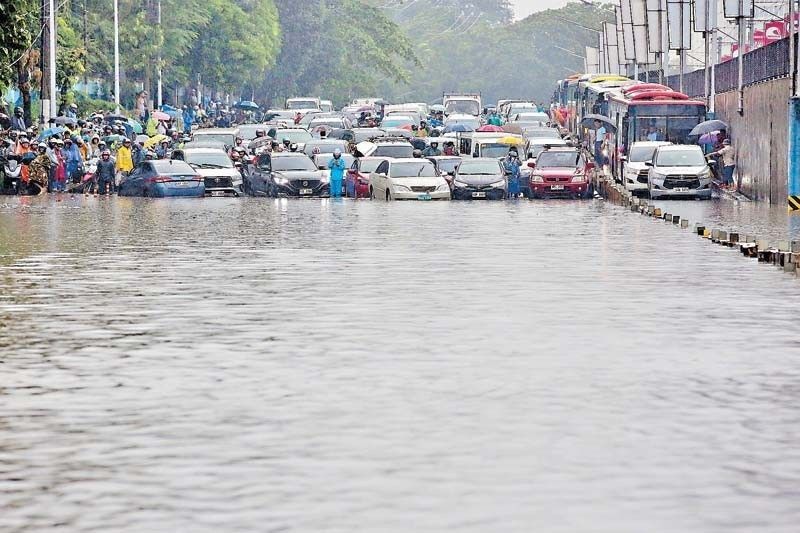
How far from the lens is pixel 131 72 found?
112 meters

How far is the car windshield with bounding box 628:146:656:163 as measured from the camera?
55.7m

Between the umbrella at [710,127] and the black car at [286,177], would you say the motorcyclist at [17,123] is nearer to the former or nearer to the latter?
the black car at [286,177]

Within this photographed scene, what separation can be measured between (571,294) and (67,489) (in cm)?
1232

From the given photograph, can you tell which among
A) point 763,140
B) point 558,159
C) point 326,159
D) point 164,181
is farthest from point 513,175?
point 164,181

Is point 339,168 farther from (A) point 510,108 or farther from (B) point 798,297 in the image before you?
(A) point 510,108

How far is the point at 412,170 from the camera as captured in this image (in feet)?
174

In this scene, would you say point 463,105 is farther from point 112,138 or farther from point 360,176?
point 360,176

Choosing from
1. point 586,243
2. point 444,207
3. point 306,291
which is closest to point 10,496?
point 306,291

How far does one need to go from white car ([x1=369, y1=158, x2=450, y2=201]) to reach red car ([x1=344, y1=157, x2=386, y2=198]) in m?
0.84

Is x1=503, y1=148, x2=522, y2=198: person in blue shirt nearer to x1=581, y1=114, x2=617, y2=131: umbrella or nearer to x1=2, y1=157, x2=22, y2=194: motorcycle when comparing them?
x1=581, y1=114, x2=617, y2=131: umbrella

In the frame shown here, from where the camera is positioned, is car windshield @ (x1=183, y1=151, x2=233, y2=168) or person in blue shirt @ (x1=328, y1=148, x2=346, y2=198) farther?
car windshield @ (x1=183, y1=151, x2=233, y2=168)

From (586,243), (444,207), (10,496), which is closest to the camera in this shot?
(10,496)

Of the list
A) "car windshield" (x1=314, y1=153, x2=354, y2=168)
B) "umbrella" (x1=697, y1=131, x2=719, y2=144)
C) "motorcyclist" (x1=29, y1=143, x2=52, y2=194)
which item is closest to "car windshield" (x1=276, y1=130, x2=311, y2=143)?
"car windshield" (x1=314, y1=153, x2=354, y2=168)

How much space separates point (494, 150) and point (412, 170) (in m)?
10.0
